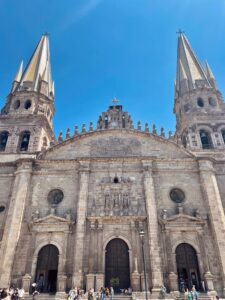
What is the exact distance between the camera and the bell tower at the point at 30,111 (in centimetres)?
2612

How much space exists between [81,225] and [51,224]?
2.40 m

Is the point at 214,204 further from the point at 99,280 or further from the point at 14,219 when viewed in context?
the point at 14,219

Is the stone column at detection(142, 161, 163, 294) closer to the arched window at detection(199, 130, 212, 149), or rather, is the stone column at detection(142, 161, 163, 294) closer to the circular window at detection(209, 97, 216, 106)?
the arched window at detection(199, 130, 212, 149)

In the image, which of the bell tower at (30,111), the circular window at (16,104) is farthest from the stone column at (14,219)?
the circular window at (16,104)

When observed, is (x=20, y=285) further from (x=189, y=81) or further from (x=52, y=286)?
(x=189, y=81)

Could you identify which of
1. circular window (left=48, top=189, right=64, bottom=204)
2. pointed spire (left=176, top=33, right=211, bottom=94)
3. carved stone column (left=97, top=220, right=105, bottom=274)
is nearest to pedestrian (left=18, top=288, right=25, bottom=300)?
carved stone column (left=97, top=220, right=105, bottom=274)

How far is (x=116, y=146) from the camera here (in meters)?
24.6

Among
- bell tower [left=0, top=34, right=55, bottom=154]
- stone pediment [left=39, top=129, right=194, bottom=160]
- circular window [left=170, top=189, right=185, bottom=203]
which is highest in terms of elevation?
bell tower [left=0, top=34, right=55, bottom=154]

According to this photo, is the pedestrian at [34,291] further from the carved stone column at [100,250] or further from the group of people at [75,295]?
the carved stone column at [100,250]

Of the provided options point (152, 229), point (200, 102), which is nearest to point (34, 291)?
point (152, 229)

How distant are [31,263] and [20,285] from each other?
152cm

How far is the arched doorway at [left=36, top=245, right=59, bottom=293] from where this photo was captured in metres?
18.7

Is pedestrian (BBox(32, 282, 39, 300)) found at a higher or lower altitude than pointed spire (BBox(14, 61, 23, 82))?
lower

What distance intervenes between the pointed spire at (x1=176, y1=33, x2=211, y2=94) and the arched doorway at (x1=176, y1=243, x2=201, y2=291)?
18.7 m
